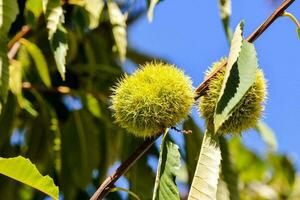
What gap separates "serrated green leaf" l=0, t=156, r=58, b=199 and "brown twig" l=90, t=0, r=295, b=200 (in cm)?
8

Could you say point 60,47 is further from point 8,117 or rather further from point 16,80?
point 8,117

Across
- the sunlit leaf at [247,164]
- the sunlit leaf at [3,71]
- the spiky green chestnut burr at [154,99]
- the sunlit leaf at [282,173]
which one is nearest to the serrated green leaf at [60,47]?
the sunlit leaf at [3,71]

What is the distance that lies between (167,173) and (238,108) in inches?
6.5

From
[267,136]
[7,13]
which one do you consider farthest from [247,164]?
[7,13]

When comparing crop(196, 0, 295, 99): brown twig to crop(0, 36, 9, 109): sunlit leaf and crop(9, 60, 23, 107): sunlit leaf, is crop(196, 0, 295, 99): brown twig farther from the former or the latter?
crop(9, 60, 23, 107): sunlit leaf

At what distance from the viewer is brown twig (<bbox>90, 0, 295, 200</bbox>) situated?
1.09 m

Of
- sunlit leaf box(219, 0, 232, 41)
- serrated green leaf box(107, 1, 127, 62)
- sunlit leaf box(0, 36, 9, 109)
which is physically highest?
sunlit leaf box(219, 0, 232, 41)

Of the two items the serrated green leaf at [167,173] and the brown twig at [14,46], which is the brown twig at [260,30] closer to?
the serrated green leaf at [167,173]

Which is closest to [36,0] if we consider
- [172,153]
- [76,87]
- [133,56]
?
[172,153]

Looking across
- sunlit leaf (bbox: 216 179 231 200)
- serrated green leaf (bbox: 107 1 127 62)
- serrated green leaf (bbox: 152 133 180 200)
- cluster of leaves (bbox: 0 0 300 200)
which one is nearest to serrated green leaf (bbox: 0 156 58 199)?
cluster of leaves (bbox: 0 0 300 200)

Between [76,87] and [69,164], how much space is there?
0.48 meters

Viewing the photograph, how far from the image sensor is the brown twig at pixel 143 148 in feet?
3.57

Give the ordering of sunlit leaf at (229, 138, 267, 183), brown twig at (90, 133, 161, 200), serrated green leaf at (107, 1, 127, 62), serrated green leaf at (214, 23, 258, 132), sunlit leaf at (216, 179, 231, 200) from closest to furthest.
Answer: serrated green leaf at (214, 23, 258, 132) → brown twig at (90, 133, 161, 200) → sunlit leaf at (216, 179, 231, 200) → serrated green leaf at (107, 1, 127, 62) → sunlit leaf at (229, 138, 267, 183)

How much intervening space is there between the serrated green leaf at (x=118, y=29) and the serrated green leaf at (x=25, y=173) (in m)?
0.63
